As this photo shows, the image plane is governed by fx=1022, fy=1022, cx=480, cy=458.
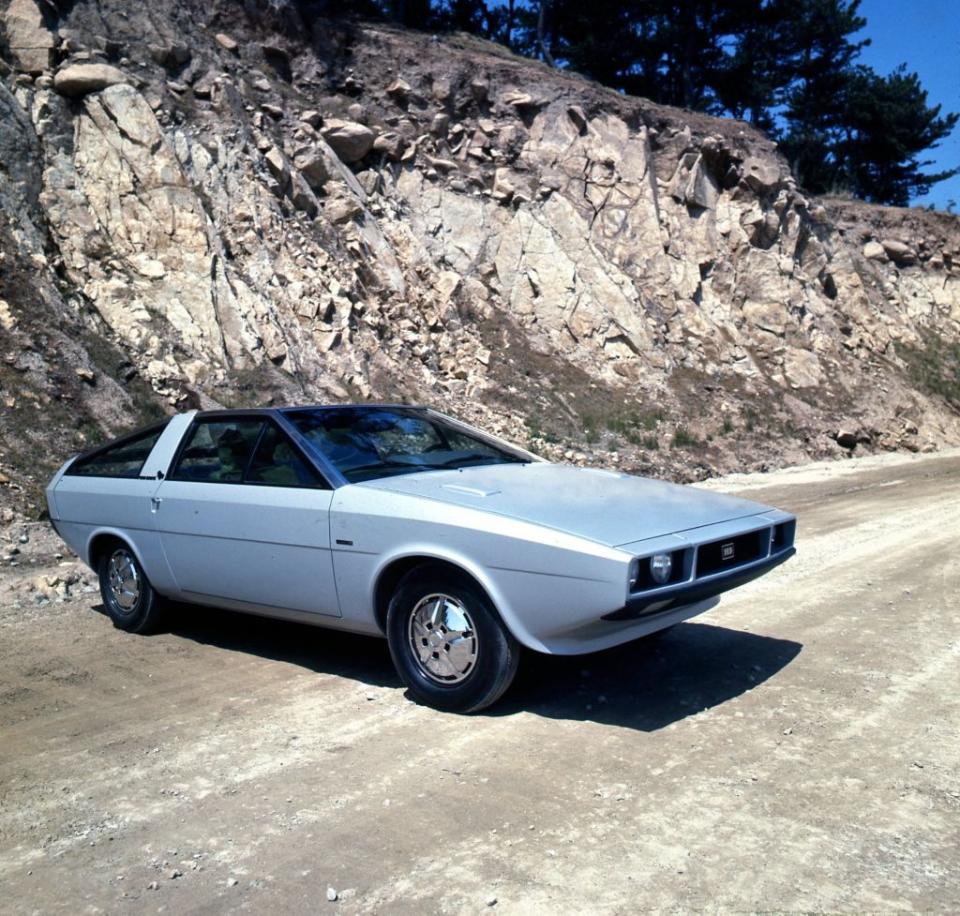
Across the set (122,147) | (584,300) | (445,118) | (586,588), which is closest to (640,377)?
(584,300)

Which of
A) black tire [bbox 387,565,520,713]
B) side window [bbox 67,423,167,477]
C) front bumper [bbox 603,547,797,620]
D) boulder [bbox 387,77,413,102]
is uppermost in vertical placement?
boulder [bbox 387,77,413,102]

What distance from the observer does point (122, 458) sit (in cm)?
681

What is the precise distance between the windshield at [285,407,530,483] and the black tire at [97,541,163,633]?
5.20 feet

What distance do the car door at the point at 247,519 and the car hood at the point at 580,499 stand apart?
0.46 metres

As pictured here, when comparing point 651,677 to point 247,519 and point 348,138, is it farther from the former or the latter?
point 348,138

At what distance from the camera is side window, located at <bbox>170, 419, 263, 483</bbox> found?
598 cm

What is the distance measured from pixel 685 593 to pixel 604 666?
1.18 m

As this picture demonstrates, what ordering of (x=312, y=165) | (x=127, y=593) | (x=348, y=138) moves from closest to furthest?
(x=127, y=593), (x=312, y=165), (x=348, y=138)

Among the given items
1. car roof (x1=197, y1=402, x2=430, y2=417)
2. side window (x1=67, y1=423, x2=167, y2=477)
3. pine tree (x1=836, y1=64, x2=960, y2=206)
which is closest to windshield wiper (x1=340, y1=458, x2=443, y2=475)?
car roof (x1=197, y1=402, x2=430, y2=417)

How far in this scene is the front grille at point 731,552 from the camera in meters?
4.79

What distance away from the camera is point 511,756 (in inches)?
172

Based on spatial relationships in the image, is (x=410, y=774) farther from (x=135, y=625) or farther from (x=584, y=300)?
(x=584, y=300)

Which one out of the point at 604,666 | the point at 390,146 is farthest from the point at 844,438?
the point at 604,666

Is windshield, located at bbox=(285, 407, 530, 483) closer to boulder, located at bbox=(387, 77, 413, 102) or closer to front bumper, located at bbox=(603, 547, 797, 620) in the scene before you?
front bumper, located at bbox=(603, 547, 797, 620)
